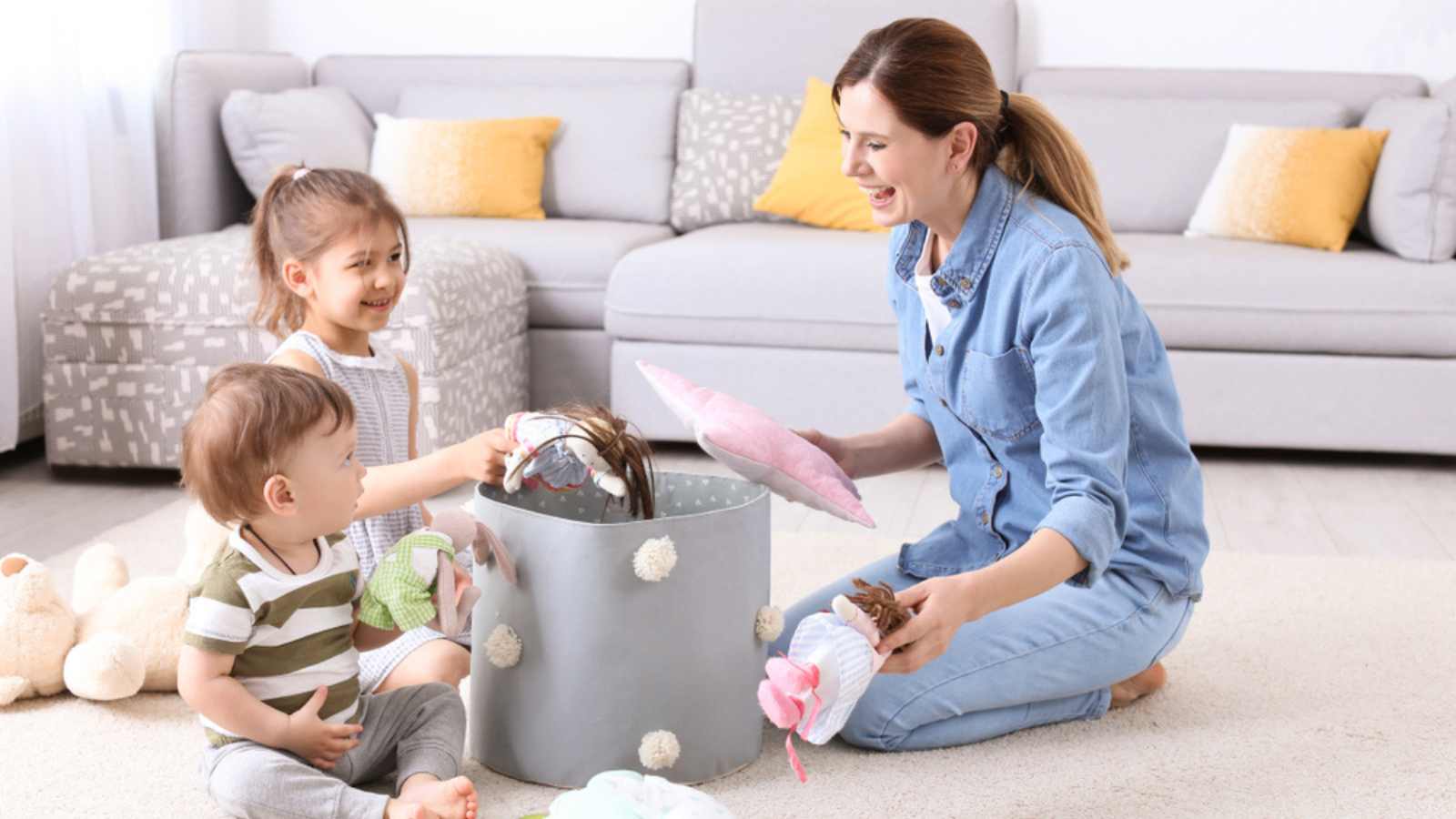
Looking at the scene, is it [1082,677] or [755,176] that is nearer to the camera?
[1082,677]

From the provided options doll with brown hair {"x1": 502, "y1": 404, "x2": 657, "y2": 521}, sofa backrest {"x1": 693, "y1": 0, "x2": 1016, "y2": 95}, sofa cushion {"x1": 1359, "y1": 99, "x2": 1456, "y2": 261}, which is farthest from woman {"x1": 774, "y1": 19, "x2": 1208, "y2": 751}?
sofa backrest {"x1": 693, "y1": 0, "x2": 1016, "y2": 95}

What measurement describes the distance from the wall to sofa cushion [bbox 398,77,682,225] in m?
0.39

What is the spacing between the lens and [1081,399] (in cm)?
157

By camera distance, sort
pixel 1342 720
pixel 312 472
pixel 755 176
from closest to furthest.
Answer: pixel 312 472 < pixel 1342 720 < pixel 755 176

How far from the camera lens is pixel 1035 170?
5.69 feet

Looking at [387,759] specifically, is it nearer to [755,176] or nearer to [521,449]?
[521,449]

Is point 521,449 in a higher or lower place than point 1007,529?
higher

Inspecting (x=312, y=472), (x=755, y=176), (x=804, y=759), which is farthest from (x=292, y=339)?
(x=755, y=176)

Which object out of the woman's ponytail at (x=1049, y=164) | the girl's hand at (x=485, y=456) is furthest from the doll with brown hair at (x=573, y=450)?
the woman's ponytail at (x=1049, y=164)

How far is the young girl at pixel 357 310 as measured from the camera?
184cm

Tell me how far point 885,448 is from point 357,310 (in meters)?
0.66

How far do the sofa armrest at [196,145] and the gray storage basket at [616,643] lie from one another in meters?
2.35

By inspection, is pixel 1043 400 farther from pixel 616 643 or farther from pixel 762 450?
pixel 616 643

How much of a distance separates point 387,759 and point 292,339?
511mm
